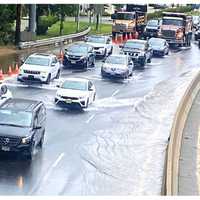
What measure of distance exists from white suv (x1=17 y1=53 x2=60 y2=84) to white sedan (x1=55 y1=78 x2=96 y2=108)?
383 centimetres

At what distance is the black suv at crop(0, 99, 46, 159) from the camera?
2153 centimetres

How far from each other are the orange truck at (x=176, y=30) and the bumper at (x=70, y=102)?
30768 mm

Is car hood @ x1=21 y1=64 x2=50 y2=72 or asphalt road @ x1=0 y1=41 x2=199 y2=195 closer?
asphalt road @ x1=0 y1=41 x2=199 y2=195

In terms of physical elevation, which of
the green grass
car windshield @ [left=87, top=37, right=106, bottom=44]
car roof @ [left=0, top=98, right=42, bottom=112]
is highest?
car roof @ [left=0, top=98, right=42, bottom=112]

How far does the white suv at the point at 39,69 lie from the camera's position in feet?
116

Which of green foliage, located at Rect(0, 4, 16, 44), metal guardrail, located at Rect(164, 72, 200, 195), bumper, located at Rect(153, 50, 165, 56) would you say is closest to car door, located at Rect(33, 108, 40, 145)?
metal guardrail, located at Rect(164, 72, 200, 195)

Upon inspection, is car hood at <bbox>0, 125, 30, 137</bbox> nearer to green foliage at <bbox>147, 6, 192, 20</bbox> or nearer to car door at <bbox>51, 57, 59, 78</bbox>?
car door at <bbox>51, 57, 59, 78</bbox>

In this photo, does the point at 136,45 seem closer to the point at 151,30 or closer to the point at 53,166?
the point at 151,30

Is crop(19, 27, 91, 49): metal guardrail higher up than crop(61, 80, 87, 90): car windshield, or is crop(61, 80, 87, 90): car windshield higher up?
crop(61, 80, 87, 90): car windshield

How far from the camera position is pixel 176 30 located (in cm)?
6075

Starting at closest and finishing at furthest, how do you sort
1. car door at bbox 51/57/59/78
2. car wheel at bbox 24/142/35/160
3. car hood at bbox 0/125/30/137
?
car hood at bbox 0/125/30/137 → car wheel at bbox 24/142/35/160 → car door at bbox 51/57/59/78

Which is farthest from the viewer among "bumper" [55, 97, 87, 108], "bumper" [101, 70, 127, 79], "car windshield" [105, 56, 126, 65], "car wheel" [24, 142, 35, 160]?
"car windshield" [105, 56, 126, 65]

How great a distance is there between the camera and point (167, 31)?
6084cm

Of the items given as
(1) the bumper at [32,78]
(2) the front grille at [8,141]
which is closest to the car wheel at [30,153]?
(2) the front grille at [8,141]
